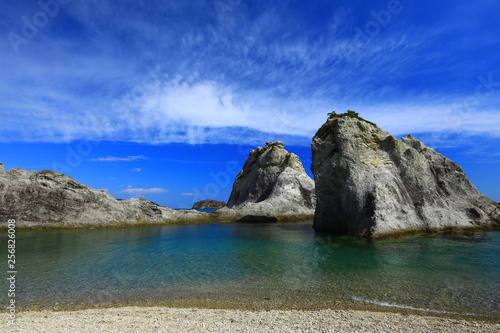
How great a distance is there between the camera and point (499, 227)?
32.1m

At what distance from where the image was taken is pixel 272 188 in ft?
216

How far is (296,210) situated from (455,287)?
47.2m

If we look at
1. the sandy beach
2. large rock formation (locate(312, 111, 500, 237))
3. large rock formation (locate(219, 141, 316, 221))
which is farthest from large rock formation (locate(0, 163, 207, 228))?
the sandy beach

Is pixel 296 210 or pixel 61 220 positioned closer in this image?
pixel 61 220

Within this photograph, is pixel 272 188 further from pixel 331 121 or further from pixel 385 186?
pixel 385 186

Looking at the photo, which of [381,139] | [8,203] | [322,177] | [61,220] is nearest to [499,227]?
→ [381,139]

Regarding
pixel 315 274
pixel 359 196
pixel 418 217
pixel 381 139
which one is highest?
pixel 381 139

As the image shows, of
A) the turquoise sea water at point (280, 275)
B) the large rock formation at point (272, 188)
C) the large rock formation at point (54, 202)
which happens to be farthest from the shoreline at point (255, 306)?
the large rock formation at point (272, 188)

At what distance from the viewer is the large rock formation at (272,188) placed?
57250 mm

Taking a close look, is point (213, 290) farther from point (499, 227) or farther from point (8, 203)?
point (8, 203)

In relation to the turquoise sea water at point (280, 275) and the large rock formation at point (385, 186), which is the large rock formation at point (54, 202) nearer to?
the turquoise sea water at point (280, 275)

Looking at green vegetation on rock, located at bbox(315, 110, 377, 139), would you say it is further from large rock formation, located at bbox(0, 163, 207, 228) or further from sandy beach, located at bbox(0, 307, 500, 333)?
large rock formation, located at bbox(0, 163, 207, 228)

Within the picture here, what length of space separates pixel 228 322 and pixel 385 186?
25.7m

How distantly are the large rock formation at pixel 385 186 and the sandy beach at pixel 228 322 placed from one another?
61.3ft
